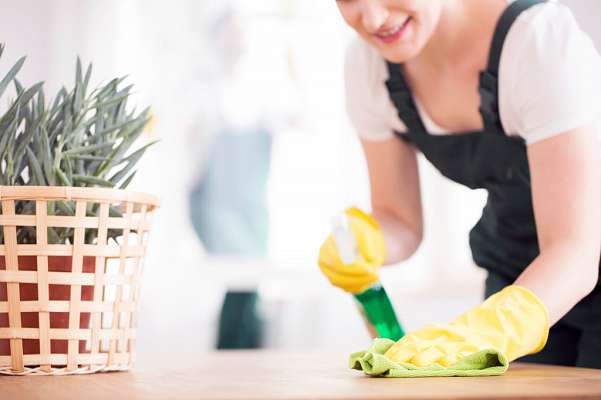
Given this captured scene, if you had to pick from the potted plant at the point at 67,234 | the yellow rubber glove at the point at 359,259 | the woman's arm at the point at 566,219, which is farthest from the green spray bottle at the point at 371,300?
the potted plant at the point at 67,234

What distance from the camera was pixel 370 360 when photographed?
79 centimetres

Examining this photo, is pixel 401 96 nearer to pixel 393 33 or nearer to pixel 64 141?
pixel 393 33

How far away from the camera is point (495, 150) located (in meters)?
1.27

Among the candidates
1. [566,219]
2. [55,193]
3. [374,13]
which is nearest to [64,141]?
[55,193]

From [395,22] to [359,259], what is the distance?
334 mm

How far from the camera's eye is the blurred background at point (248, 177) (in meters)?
3.18

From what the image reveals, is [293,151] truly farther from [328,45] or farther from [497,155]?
[497,155]

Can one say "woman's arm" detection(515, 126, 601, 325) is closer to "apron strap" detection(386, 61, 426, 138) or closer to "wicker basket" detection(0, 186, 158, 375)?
"apron strap" detection(386, 61, 426, 138)

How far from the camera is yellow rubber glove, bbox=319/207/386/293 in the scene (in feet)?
3.82

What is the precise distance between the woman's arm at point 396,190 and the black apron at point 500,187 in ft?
0.13

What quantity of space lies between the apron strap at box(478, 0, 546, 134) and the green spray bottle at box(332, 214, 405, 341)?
0.85ft

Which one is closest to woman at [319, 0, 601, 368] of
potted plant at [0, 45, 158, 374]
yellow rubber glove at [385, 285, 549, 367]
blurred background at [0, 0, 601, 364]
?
yellow rubber glove at [385, 285, 549, 367]

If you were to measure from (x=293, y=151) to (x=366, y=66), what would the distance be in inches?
77.1

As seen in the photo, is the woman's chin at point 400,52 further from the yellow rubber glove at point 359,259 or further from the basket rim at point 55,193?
the basket rim at point 55,193
